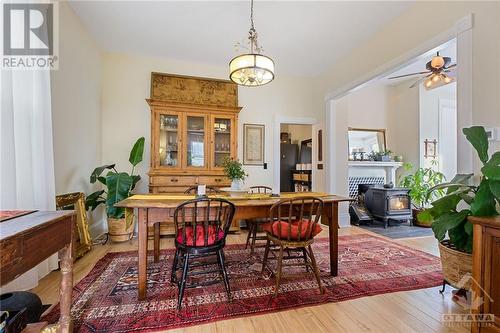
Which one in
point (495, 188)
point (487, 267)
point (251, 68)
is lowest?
point (487, 267)

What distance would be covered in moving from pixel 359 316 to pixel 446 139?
5147 millimetres

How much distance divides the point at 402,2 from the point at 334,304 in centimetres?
322

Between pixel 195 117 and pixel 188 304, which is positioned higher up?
pixel 195 117

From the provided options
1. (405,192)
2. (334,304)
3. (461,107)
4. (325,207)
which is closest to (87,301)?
(334,304)

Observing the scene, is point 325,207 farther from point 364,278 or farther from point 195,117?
point 195,117

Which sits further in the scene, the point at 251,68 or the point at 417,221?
the point at 417,221

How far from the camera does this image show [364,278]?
2.25 meters

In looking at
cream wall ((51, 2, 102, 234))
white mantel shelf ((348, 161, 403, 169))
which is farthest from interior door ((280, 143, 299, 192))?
cream wall ((51, 2, 102, 234))

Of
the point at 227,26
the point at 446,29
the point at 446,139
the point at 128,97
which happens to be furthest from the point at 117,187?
the point at 446,139

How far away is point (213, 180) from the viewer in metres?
3.83

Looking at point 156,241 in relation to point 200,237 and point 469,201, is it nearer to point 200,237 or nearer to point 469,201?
point 200,237

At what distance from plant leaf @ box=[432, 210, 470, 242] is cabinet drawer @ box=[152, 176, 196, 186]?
10.2 ft

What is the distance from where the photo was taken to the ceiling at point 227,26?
2643 millimetres

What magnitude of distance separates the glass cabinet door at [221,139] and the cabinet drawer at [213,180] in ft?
0.75
